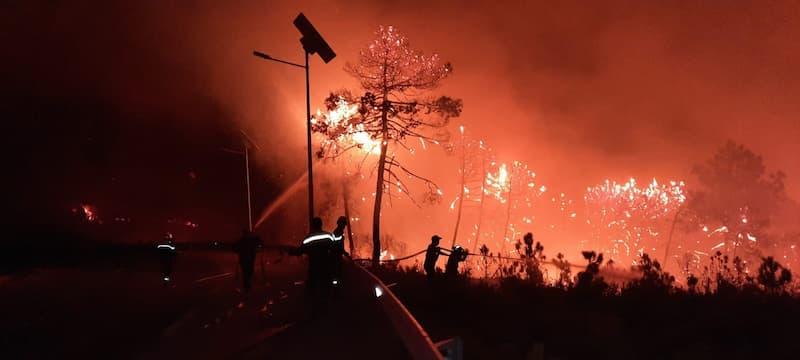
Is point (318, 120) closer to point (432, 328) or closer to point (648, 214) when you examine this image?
point (432, 328)

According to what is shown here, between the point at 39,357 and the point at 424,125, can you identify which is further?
the point at 424,125

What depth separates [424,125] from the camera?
1276 inches

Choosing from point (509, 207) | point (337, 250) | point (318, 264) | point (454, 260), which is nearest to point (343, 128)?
point (454, 260)

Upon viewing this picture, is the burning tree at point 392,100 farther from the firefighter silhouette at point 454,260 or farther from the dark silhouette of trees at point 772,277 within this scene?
the dark silhouette of trees at point 772,277

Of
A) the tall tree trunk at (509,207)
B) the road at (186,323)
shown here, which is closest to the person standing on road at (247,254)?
the road at (186,323)

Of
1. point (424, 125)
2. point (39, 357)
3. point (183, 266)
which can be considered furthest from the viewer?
point (424, 125)

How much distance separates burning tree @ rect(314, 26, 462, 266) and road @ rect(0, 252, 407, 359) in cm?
1431

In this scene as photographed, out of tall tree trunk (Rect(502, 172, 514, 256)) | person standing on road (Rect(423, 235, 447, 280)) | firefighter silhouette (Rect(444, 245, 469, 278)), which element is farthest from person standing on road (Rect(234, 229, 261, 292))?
tall tree trunk (Rect(502, 172, 514, 256))

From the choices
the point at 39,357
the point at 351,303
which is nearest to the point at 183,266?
the point at 351,303

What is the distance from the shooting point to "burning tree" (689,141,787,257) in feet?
253

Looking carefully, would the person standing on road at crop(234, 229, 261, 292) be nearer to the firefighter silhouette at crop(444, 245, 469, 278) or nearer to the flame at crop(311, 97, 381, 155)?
the firefighter silhouette at crop(444, 245, 469, 278)

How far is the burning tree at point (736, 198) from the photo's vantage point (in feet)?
253

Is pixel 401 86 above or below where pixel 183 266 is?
above

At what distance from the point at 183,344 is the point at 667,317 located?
305 inches
